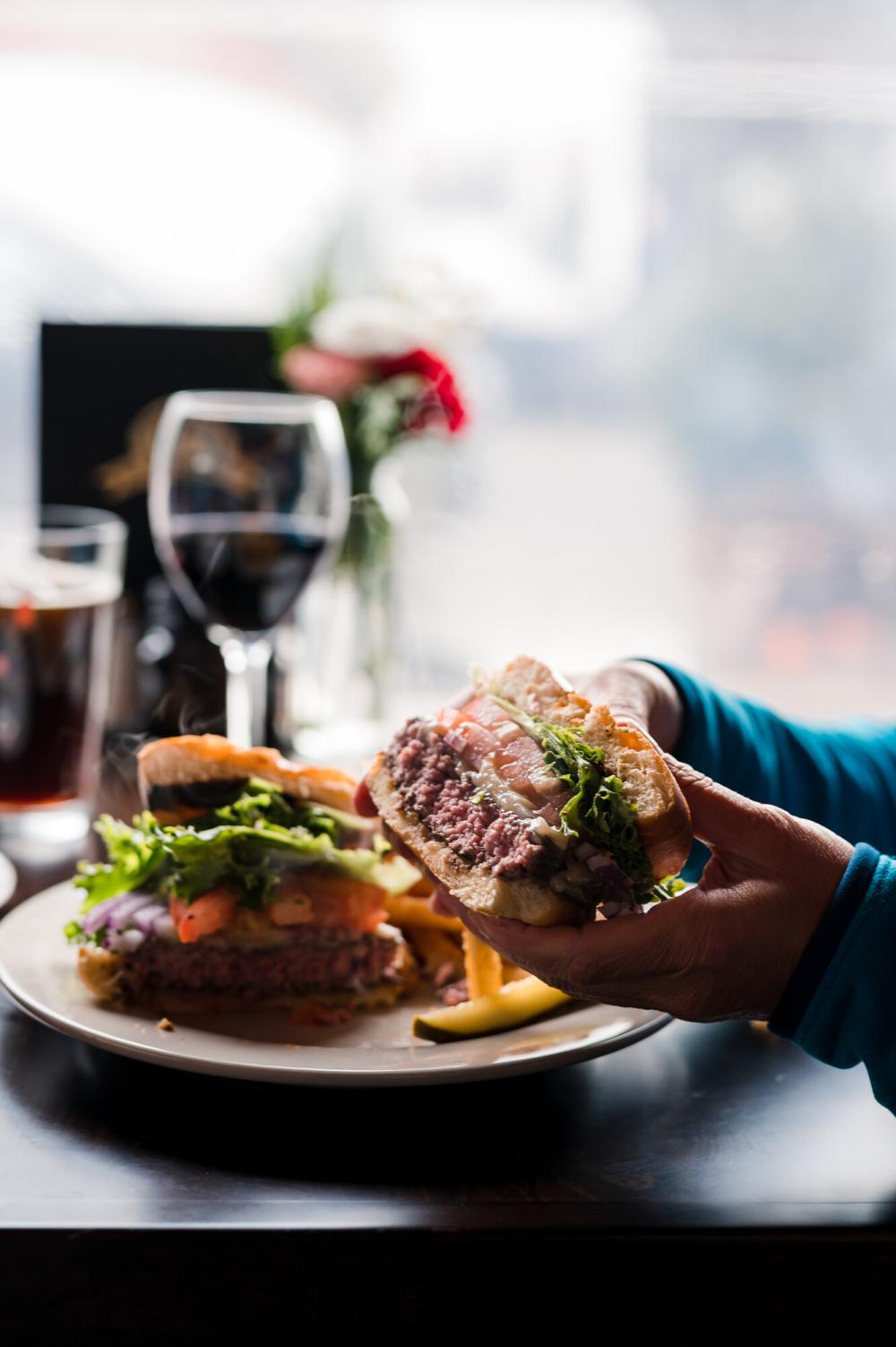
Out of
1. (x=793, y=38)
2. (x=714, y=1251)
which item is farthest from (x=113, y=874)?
(x=793, y=38)

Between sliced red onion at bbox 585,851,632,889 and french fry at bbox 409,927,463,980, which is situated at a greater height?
sliced red onion at bbox 585,851,632,889

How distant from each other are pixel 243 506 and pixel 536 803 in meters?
0.86

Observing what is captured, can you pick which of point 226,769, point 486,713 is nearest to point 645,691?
point 486,713

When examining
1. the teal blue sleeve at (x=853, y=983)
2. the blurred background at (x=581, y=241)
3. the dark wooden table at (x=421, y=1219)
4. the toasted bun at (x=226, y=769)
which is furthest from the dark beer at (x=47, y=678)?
the blurred background at (x=581, y=241)

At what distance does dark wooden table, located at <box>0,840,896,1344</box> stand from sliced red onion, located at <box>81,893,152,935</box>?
0.71 feet

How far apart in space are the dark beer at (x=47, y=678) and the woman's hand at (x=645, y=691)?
73cm

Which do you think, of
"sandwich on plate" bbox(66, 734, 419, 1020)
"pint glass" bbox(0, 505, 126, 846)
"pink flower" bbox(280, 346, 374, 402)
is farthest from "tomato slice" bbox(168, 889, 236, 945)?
"pink flower" bbox(280, 346, 374, 402)

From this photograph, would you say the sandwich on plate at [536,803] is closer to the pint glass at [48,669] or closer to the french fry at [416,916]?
the french fry at [416,916]

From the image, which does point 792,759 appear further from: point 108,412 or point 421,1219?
point 108,412

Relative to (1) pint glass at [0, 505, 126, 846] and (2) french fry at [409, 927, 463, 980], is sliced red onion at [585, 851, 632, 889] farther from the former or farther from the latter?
(1) pint glass at [0, 505, 126, 846]

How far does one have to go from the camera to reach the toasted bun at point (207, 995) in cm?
131

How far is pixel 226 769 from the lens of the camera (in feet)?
4.93

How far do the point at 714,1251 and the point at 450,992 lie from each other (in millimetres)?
467

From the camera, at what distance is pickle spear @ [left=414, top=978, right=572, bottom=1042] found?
125cm
